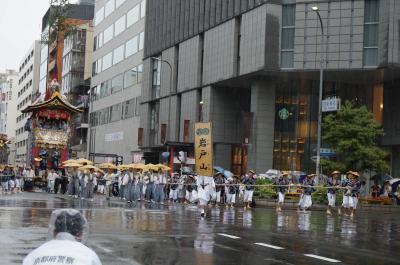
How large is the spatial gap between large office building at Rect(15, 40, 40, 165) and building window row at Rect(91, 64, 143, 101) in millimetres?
46083

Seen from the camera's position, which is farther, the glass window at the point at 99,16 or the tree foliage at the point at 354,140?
the glass window at the point at 99,16

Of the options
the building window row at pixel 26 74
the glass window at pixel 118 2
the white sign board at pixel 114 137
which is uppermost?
the building window row at pixel 26 74

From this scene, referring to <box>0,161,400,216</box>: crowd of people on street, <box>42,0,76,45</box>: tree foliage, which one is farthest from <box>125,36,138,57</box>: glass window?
<box>0,161,400,216</box>: crowd of people on street

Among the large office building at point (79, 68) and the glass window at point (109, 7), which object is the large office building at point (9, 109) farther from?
the glass window at point (109, 7)

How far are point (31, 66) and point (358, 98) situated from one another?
103 meters

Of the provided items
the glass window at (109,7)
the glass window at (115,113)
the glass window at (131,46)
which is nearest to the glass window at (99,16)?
the glass window at (109,7)

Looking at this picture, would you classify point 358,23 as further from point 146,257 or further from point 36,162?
point 146,257

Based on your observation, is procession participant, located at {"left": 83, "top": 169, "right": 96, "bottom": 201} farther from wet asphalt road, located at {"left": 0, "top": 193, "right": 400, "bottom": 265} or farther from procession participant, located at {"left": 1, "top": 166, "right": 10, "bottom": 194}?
wet asphalt road, located at {"left": 0, "top": 193, "right": 400, "bottom": 265}

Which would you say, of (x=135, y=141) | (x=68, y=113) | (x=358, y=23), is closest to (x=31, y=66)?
(x=135, y=141)

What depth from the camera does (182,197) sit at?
3928cm

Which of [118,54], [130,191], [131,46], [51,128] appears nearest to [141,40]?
[131,46]

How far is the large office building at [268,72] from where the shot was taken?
46281mm

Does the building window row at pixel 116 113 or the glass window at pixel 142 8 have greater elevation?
the glass window at pixel 142 8

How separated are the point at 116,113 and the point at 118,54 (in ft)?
23.9
